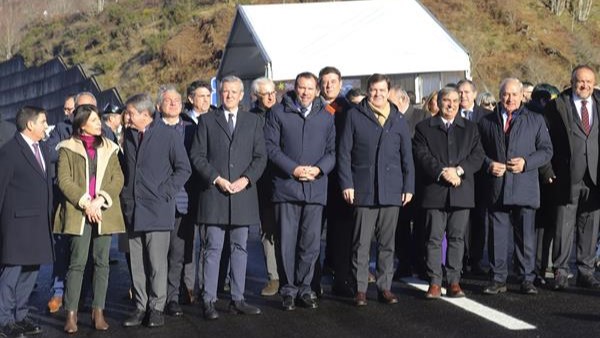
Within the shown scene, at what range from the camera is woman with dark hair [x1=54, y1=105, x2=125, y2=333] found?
7.07 meters

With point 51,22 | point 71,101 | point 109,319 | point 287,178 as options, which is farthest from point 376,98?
point 51,22

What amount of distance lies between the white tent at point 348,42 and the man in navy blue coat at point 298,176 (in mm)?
12604

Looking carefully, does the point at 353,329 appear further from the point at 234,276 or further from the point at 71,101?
the point at 71,101

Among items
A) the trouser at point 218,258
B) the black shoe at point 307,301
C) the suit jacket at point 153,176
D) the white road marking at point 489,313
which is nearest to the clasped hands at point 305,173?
the trouser at point 218,258

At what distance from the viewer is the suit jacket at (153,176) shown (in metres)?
7.21

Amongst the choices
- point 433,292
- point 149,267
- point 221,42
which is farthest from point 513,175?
point 221,42

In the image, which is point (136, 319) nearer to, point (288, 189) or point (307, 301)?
point (307, 301)

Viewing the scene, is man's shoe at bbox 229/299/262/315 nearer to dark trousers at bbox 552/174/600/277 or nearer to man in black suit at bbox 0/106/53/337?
man in black suit at bbox 0/106/53/337

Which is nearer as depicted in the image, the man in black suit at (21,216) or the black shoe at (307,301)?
the man in black suit at (21,216)

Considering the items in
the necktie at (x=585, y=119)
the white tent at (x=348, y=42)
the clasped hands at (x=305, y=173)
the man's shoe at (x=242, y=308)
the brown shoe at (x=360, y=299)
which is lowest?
the man's shoe at (x=242, y=308)

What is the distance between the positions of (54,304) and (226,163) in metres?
2.23

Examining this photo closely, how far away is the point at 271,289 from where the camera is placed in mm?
8477

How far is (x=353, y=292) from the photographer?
8078 mm

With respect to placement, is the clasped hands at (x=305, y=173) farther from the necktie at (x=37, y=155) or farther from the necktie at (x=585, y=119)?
the necktie at (x=585, y=119)
